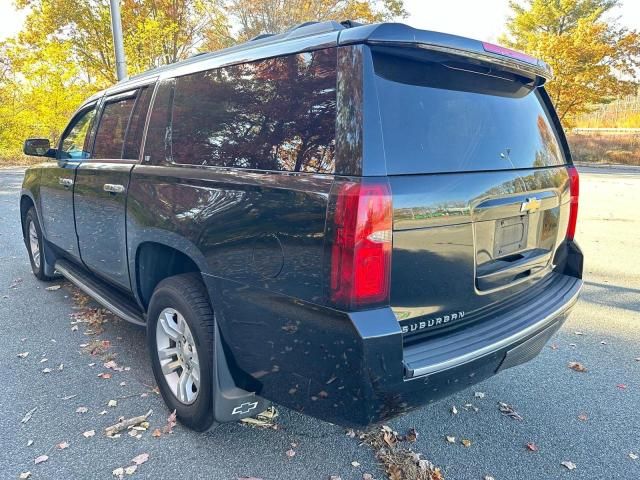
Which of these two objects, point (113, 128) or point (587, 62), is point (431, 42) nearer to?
point (113, 128)

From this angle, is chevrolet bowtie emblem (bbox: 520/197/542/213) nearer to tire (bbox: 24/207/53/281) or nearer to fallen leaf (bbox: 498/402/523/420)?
fallen leaf (bbox: 498/402/523/420)

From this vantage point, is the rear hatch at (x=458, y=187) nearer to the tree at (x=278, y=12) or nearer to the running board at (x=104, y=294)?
the running board at (x=104, y=294)

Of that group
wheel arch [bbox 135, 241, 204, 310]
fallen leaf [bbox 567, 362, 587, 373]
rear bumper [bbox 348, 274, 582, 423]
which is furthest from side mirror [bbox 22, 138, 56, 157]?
fallen leaf [bbox 567, 362, 587, 373]

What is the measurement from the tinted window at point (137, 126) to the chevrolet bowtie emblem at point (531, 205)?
2.32m

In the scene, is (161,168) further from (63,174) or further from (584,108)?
(584,108)

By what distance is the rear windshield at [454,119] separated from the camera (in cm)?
192

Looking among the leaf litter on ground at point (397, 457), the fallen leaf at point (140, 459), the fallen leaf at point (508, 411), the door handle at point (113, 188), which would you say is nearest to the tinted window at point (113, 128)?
the door handle at point (113, 188)

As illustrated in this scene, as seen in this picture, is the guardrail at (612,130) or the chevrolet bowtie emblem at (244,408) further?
the guardrail at (612,130)

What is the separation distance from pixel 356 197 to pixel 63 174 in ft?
10.9

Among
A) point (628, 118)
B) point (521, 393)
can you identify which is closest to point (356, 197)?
point (521, 393)

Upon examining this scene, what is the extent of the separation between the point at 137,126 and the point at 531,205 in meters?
2.47

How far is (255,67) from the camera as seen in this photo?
7.47ft

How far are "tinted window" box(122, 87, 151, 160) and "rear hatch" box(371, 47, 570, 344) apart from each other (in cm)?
183

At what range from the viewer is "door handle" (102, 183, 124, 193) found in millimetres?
3113
